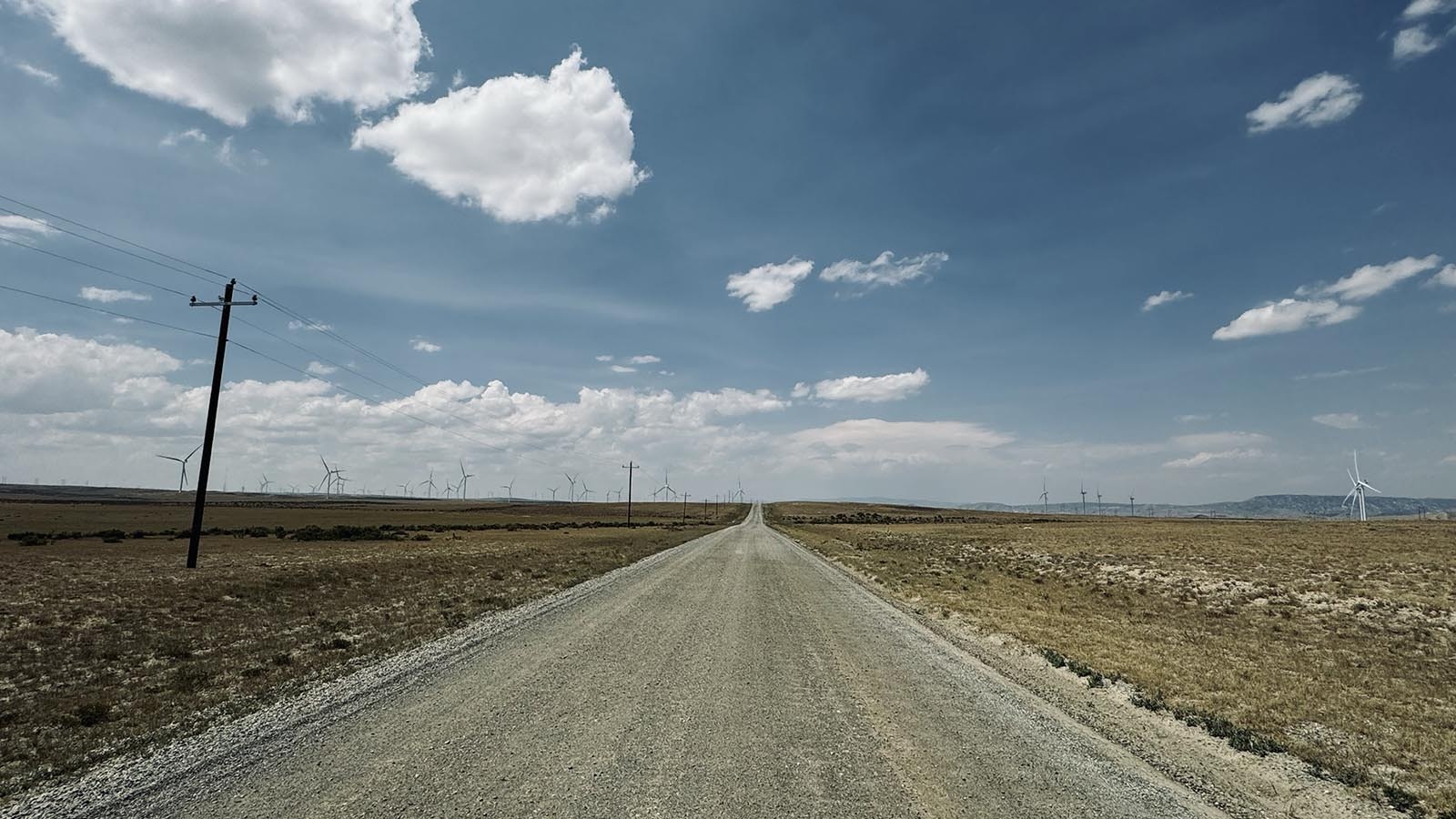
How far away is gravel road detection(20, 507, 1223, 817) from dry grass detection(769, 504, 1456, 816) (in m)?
2.89

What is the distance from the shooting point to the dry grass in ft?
28.6

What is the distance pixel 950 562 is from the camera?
40625 millimetres

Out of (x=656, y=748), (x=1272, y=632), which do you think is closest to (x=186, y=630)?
(x=656, y=748)

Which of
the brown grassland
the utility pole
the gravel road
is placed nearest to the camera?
the gravel road

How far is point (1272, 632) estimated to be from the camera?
57.1 feet

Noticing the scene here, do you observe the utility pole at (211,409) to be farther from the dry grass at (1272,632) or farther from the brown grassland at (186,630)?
the dry grass at (1272,632)

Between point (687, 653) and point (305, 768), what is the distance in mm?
7035

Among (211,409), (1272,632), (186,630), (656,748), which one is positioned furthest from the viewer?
(211,409)

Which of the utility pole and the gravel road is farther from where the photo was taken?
the utility pole

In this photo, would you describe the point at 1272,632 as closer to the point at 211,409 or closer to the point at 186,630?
the point at 186,630

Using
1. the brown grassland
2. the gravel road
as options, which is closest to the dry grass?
the gravel road

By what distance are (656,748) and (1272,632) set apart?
18260mm

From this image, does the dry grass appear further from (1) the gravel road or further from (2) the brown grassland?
(2) the brown grassland

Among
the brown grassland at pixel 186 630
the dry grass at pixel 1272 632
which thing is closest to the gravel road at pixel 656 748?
the brown grassland at pixel 186 630
